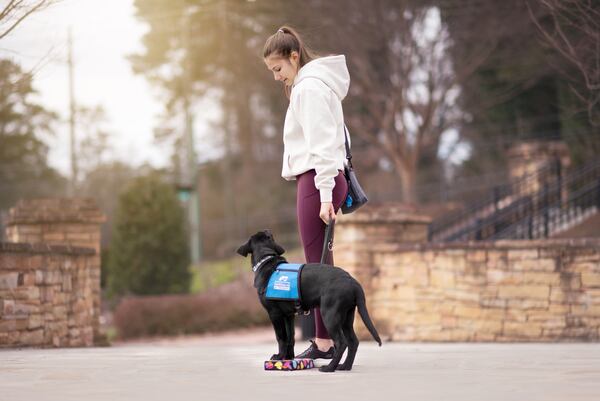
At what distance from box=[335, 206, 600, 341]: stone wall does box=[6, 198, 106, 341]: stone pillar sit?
3188 millimetres

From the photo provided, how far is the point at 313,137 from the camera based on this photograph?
548 centimetres

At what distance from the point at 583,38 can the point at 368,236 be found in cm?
374

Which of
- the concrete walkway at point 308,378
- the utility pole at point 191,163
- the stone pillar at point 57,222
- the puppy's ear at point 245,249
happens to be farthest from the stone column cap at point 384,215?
the utility pole at point 191,163

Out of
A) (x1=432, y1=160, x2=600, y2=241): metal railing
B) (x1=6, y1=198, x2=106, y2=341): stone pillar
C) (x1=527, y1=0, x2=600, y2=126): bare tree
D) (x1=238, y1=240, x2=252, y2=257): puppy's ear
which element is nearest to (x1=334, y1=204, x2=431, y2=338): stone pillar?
(x1=432, y1=160, x2=600, y2=241): metal railing

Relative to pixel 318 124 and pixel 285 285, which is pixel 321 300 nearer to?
pixel 285 285

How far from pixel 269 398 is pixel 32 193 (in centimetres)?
3661

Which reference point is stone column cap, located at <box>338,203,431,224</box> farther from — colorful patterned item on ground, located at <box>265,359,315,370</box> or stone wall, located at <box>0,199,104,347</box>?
colorful patterned item on ground, located at <box>265,359,315,370</box>

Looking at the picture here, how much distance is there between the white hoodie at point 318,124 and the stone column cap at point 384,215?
6400 mm

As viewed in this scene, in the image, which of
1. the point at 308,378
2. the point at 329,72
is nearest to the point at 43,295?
the point at 329,72

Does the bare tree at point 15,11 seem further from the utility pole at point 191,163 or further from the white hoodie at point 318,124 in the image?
the utility pole at point 191,163

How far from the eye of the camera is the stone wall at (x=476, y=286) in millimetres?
9938

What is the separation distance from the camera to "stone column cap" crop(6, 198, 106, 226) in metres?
11.6

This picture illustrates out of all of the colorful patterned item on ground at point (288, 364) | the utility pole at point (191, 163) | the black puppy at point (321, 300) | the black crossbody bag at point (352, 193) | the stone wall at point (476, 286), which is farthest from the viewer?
the utility pole at point (191, 163)

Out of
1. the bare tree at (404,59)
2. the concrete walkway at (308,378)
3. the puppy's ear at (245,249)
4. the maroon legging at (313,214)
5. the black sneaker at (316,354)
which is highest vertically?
the bare tree at (404,59)
